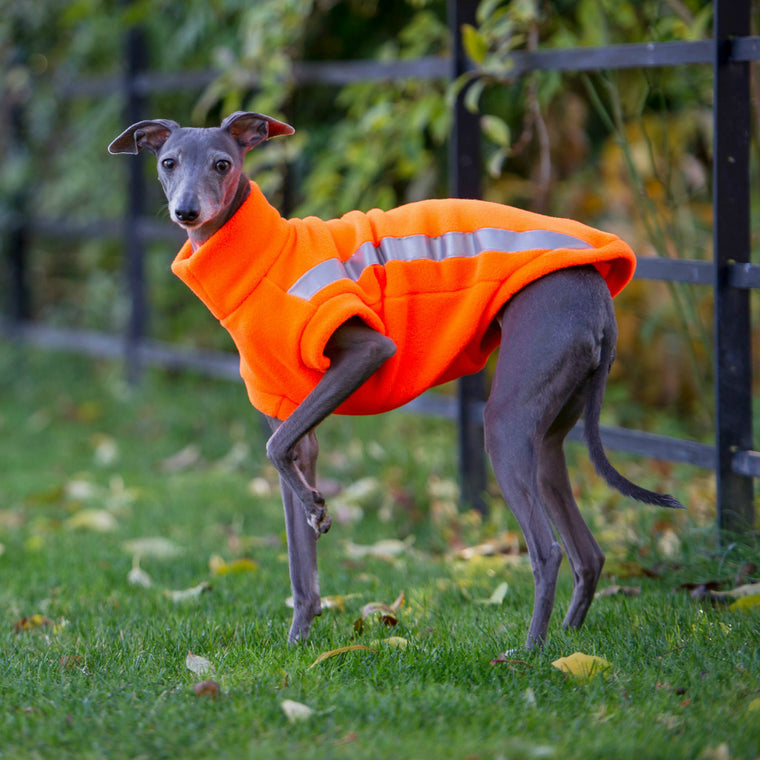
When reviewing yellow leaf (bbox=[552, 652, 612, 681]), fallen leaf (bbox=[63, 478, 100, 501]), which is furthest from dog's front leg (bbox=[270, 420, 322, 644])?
fallen leaf (bbox=[63, 478, 100, 501])

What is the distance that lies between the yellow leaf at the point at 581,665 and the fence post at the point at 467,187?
2109 millimetres

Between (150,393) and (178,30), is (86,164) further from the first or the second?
(150,393)

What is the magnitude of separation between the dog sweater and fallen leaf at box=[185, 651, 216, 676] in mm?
744

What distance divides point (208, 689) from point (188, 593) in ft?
3.68

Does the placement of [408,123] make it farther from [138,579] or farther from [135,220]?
[135,220]

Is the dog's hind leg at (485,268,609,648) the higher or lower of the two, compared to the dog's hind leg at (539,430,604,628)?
higher

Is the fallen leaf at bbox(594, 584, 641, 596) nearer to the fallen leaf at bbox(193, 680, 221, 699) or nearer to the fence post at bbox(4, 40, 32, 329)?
the fallen leaf at bbox(193, 680, 221, 699)

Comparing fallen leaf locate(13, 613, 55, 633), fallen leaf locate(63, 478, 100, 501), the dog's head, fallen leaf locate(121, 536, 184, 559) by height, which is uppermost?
the dog's head

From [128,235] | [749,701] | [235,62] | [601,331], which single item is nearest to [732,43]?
[601,331]

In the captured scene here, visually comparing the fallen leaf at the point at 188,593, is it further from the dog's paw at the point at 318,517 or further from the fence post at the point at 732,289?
the fence post at the point at 732,289

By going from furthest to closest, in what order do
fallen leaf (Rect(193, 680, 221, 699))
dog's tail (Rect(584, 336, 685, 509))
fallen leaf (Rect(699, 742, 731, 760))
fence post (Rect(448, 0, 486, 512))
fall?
fence post (Rect(448, 0, 486, 512)) < dog's tail (Rect(584, 336, 685, 509)) < fallen leaf (Rect(193, 680, 221, 699)) < fallen leaf (Rect(699, 742, 731, 760))

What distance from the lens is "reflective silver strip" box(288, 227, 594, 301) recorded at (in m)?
3.02

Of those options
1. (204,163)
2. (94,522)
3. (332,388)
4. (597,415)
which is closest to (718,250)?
(597,415)

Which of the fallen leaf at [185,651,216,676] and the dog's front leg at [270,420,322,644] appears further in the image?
the dog's front leg at [270,420,322,644]
